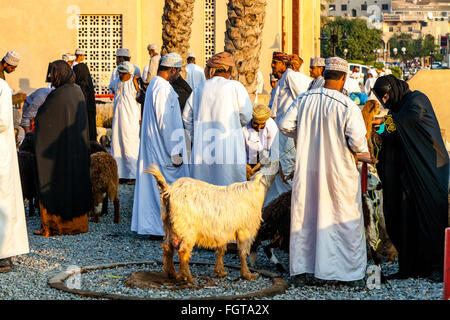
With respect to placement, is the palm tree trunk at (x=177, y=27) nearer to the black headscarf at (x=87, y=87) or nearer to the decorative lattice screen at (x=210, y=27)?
the black headscarf at (x=87, y=87)

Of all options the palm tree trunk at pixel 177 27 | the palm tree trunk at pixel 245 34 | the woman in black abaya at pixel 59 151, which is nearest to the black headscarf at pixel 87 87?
the palm tree trunk at pixel 245 34

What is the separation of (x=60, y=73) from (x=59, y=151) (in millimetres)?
886

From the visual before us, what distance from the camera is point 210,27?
2778 cm

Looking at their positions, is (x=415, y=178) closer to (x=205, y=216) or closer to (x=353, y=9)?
(x=205, y=216)

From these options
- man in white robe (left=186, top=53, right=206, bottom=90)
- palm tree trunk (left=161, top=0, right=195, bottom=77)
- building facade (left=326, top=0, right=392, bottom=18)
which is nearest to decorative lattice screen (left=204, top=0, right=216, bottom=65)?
palm tree trunk (left=161, top=0, right=195, bottom=77)

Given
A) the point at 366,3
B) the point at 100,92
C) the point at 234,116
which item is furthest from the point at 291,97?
the point at 366,3

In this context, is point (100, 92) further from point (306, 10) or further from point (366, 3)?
point (366, 3)

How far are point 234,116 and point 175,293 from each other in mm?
2359

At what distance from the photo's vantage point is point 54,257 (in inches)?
315

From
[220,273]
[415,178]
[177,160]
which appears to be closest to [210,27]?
[177,160]

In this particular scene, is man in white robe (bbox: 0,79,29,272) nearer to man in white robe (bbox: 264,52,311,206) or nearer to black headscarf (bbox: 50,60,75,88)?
black headscarf (bbox: 50,60,75,88)

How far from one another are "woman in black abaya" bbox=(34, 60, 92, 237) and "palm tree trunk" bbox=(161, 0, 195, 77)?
712 cm

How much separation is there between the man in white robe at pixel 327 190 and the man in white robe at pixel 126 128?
716 cm

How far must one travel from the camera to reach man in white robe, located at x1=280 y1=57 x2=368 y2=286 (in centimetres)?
648
